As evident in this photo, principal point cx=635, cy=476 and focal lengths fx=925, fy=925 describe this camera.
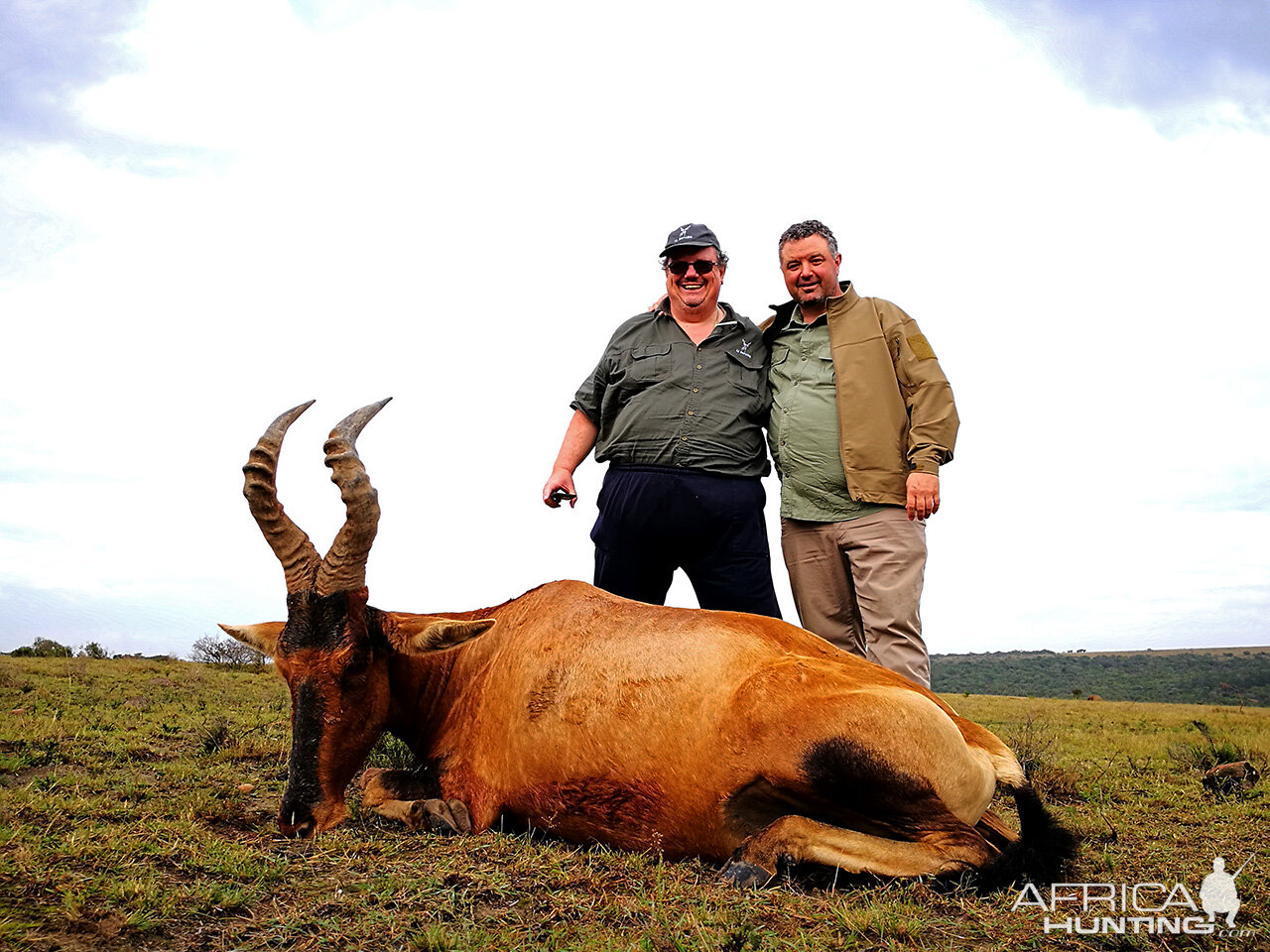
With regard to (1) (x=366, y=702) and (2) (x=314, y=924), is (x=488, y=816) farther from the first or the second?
(2) (x=314, y=924)

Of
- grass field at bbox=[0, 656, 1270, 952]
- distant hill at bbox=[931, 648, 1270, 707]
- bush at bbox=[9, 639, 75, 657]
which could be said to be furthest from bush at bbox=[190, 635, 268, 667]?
distant hill at bbox=[931, 648, 1270, 707]

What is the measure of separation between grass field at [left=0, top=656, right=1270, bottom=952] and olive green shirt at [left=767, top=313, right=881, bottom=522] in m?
2.67

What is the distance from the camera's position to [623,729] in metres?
4.84

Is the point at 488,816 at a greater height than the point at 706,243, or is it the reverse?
the point at 706,243

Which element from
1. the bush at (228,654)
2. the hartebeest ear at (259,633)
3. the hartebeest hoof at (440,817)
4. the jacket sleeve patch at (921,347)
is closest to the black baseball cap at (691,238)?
the jacket sleeve patch at (921,347)

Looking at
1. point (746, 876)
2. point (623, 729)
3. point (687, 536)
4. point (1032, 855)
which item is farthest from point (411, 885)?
point (687, 536)

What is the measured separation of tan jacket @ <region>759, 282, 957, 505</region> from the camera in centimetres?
634

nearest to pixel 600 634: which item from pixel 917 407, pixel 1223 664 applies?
pixel 917 407

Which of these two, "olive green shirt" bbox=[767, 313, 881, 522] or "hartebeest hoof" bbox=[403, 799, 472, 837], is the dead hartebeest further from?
"olive green shirt" bbox=[767, 313, 881, 522]

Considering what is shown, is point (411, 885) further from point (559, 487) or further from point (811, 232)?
point (811, 232)

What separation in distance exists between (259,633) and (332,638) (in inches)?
34.4

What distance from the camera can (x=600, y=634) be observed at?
5.31 m

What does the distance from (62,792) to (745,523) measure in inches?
188

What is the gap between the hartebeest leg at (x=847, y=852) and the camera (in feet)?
14.2
